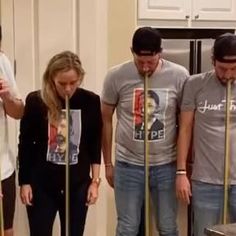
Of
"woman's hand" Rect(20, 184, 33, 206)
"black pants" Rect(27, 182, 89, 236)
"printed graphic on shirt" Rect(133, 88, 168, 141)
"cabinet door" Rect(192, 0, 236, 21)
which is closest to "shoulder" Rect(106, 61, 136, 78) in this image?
"printed graphic on shirt" Rect(133, 88, 168, 141)

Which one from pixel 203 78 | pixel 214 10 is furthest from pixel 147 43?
pixel 214 10

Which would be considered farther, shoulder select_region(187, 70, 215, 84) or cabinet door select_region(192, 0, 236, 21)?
cabinet door select_region(192, 0, 236, 21)

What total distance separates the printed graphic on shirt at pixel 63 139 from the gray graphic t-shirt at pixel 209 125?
1.68ft

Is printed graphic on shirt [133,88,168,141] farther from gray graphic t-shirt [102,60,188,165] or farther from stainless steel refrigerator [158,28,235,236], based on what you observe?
stainless steel refrigerator [158,28,235,236]

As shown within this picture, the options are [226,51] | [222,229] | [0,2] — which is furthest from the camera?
[0,2]

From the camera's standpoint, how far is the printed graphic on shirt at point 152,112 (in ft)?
9.11

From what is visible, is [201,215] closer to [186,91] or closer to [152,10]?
[186,91]

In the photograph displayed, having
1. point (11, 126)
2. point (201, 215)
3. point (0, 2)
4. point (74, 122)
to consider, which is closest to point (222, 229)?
point (201, 215)

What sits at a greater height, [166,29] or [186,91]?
[166,29]

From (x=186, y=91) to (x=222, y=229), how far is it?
2.94 ft

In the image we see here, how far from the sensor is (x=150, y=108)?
2766 millimetres

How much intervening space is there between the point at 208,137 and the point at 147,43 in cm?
51

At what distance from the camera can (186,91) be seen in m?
2.73

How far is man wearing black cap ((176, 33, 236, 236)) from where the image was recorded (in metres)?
2.64
